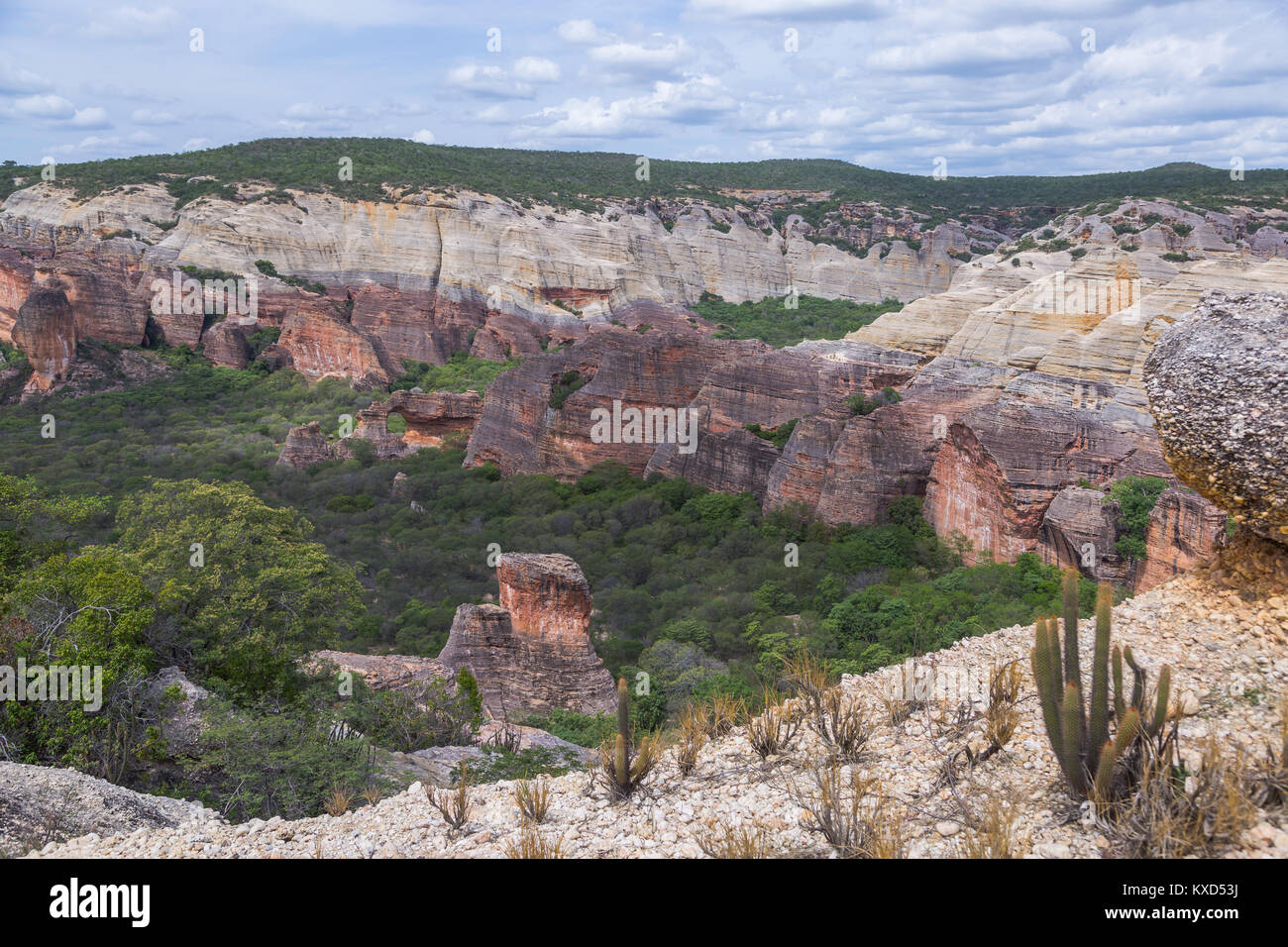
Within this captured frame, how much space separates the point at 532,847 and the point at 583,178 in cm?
6706

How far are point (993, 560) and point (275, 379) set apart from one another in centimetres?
3398

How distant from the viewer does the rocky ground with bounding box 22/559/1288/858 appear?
4777 millimetres

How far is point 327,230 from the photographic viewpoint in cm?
4866

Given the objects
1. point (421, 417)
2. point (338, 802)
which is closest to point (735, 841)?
point (338, 802)

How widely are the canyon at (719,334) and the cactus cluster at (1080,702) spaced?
344 centimetres

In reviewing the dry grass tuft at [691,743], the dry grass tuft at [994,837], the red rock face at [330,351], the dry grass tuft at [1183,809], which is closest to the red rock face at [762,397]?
the dry grass tuft at [691,743]

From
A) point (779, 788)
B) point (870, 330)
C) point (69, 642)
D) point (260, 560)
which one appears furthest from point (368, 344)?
point (779, 788)

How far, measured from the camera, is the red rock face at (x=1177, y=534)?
42.8 feet

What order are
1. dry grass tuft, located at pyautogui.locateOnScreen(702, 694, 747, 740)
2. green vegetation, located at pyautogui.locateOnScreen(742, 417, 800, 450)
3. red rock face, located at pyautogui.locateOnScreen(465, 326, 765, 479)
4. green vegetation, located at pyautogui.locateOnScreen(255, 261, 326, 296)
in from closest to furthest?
dry grass tuft, located at pyautogui.locateOnScreen(702, 694, 747, 740)
green vegetation, located at pyautogui.locateOnScreen(742, 417, 800, 450)
red rock face, located at pyautogui.locateOnScreen(465, 326, 765, 479)
green vegetation, located at pyautogui.locateOnScreen(255, 261, 326, 296)

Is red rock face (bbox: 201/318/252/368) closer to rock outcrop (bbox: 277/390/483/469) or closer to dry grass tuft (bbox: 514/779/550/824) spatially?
rock outcrop (bbox: 277/390/483/469)

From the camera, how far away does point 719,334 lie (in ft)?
147

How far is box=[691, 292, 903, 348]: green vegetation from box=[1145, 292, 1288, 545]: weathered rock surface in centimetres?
3412

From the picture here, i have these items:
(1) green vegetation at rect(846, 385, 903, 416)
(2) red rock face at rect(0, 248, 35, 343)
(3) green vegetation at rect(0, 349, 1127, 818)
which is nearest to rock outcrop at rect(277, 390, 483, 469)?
(3) green vegetation at rect(0, 349, 1127, 818)

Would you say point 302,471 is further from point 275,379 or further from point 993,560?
point 993,560
